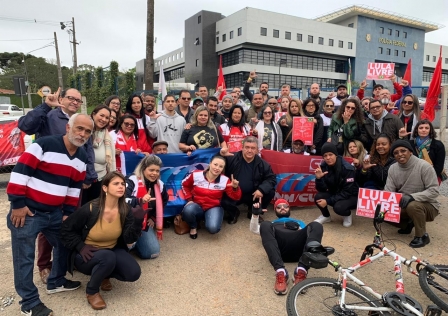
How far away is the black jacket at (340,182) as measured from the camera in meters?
5.23

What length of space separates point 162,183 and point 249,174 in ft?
4.92

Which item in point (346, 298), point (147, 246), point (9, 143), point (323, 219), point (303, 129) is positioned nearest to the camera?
point (346, 298)

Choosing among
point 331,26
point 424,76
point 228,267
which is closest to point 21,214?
point 228,267

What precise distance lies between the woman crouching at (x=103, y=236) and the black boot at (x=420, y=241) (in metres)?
3.85

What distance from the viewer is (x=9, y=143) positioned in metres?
7.81

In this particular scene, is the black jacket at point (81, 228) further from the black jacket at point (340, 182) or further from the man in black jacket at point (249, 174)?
the black jacket at point (340, 182)

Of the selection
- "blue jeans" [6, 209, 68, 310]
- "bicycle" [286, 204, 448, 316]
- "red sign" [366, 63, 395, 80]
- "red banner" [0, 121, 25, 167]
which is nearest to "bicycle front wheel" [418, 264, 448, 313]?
"bicycle" [286, 204, 448, 316]

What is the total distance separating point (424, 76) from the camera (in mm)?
67750

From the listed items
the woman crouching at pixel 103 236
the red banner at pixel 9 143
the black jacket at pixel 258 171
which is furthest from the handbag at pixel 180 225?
the red banner at pixel 9 143

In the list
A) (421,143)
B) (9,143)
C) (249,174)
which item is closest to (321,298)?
(249,174)

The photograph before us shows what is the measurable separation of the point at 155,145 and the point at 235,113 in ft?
5.22

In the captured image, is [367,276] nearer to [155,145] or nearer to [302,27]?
[155,145]

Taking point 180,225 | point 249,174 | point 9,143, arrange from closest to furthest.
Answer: point 180,225
point 249,174
point 9,143

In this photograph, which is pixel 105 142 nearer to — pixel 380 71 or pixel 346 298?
pixel 346 298
